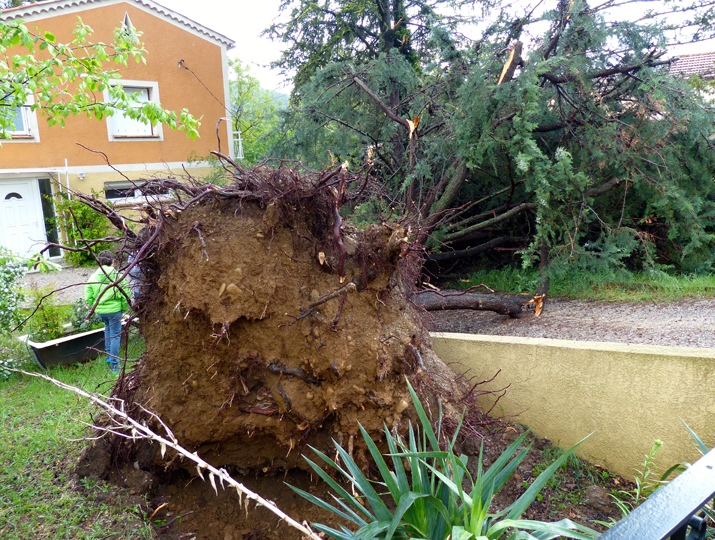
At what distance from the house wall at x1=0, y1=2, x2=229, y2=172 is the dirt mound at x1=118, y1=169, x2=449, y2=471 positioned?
449 inches

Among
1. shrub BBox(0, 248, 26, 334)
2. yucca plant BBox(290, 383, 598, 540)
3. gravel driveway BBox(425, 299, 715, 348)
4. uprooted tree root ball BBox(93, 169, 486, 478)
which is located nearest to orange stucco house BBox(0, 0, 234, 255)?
shrub BBox(0, 248, 26, 334)

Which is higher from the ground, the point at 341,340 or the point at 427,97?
the point at 427,97

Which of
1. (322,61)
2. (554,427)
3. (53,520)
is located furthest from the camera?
(322,61)

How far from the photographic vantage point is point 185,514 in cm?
341

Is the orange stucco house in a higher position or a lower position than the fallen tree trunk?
higher

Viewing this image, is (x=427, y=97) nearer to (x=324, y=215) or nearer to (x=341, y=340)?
(x=324, y=215)

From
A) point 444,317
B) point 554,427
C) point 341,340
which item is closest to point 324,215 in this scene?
point 341,340

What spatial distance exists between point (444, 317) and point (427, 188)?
6.32 ft

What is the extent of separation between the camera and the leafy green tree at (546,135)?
598 centimetres

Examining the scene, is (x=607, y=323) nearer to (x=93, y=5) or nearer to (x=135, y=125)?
(x=135, y=125)

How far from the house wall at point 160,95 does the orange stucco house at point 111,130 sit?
0.03 m

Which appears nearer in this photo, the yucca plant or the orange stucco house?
the yucca plant

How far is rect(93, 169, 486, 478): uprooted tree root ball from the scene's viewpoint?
3242mm

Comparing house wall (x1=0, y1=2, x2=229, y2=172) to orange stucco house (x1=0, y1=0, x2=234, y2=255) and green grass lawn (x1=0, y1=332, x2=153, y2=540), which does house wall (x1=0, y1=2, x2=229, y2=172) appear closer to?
orange stucco house (x1=0, y1=0, x2=234, y2=255)
